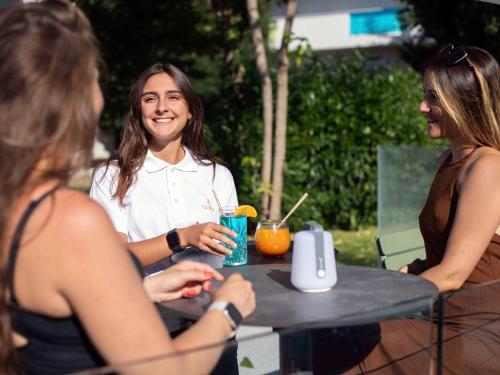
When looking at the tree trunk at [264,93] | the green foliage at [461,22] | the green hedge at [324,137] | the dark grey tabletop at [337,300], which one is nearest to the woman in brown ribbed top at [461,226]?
the dark grey tabletop at [337,300]

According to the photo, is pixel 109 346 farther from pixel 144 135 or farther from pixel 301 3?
pixel 301 3

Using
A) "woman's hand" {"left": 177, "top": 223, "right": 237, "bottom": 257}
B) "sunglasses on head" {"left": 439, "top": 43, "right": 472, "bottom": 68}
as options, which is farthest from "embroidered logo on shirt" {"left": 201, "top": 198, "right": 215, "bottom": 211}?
"sunglasses on head" {"left": 439, "top": 43, "right": 472, "bottom": 68}

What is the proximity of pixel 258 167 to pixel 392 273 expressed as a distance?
210 inches

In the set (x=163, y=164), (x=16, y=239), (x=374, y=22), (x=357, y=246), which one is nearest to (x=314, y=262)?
(x=16, y=239)

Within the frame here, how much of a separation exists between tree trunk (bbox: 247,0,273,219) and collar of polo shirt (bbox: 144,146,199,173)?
3.74 meters

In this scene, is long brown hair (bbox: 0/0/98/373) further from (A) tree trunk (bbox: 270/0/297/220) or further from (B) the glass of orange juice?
(A) tree trunk (bbox: 270/0/297/220)

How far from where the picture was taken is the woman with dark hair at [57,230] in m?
1.31

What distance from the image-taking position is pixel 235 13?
9.09 m

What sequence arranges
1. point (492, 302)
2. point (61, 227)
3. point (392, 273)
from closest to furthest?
1. point (61, 227)
2. point (492, 302)
3. point (392, 273)

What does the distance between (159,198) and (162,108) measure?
37 centimetres

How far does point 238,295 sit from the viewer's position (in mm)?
1646

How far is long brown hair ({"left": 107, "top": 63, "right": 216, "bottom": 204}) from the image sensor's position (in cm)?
288

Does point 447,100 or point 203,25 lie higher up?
point 203,25

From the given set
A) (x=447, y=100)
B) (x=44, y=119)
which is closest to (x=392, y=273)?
(x=447, y=100)
